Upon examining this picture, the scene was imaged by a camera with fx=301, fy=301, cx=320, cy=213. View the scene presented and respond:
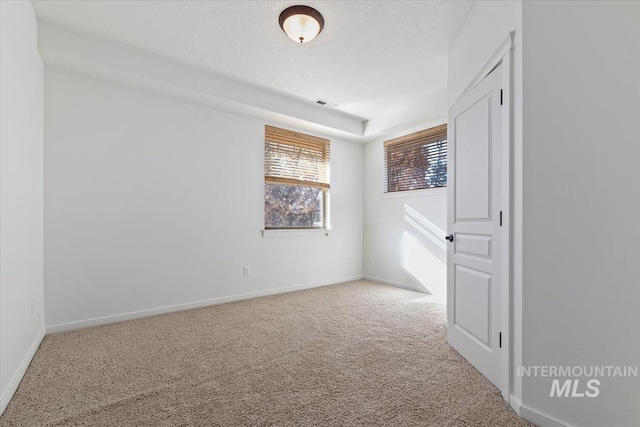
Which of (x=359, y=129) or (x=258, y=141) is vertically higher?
(x=359, y=129)

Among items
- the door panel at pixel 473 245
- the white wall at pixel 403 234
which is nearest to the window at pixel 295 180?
the white wall at pixel 403 234

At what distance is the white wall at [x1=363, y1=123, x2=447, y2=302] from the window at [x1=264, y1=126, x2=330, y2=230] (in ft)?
2.85

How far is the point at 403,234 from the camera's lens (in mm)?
4809

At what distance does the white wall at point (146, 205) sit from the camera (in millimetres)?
2879

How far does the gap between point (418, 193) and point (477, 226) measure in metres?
2.45

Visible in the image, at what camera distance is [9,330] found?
1.83 m

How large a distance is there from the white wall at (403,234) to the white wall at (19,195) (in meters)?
4.19

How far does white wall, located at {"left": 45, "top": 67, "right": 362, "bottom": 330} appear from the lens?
113 inches

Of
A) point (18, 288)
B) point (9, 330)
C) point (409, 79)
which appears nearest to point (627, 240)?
point (409, 79)

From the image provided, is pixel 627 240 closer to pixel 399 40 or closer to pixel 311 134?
pixel 399 40

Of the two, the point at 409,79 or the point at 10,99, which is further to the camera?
the point at 409,79

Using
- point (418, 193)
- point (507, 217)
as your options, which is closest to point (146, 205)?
point (507, 217)

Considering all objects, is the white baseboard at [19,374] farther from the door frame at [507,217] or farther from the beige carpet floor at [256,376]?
the door frame at [507,217]

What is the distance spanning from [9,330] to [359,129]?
465cm
